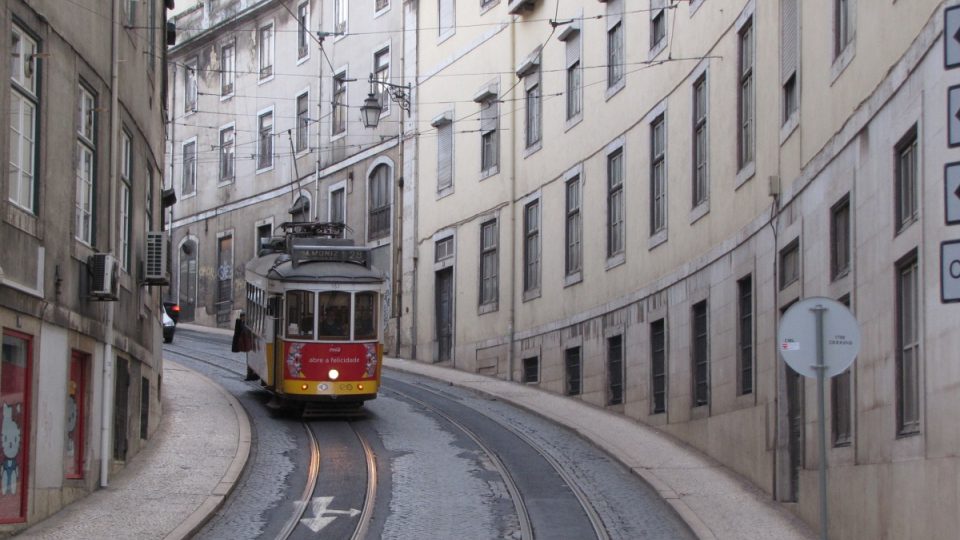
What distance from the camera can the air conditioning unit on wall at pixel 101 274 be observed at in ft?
54.0

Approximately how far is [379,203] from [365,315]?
1651 cm

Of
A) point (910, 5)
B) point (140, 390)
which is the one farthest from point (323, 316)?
point (910, 5)

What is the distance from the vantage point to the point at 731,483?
17922 mm

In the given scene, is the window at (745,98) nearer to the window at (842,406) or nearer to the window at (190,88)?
the window at (842,406)

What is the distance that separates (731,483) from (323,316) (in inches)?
329

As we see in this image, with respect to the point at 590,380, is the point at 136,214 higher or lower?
higher

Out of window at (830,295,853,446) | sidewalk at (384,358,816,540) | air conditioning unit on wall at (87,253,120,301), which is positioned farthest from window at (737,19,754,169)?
air conditioning unit on wall at (87,253,120,301)

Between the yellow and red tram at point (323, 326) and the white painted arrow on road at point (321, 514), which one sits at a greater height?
the yellow and red tram at point (323, 326)

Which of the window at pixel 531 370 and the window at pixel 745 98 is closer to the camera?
the window at pixel 745 98

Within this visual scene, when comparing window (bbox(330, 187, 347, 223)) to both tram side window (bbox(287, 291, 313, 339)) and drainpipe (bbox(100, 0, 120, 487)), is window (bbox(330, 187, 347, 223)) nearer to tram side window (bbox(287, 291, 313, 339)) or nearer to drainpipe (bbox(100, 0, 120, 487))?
tram side window (bbox(287, 291, 313, 339))

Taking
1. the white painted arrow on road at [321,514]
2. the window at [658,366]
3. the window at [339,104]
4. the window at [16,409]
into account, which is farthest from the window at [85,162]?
the window at [339,104]

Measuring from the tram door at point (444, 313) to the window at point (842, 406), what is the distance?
20708mm

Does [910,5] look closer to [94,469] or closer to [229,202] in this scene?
[94,469]

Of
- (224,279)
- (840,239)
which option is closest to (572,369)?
(840,239)
